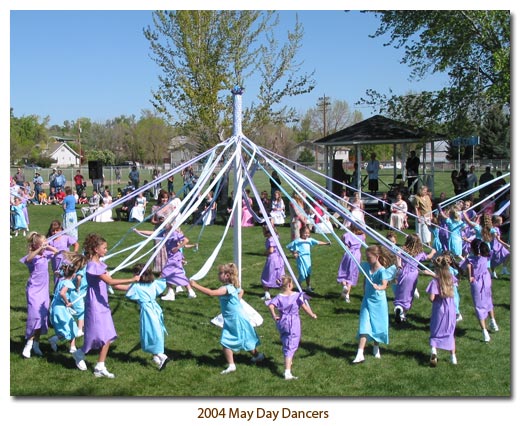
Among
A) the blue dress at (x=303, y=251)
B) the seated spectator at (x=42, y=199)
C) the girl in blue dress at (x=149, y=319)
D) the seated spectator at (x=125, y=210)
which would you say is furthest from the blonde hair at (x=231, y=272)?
the seated spectator at (x=42, y=199)

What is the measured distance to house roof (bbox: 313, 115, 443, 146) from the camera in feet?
63.2

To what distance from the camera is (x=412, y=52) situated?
17688mm

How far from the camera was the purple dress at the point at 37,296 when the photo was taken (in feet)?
23.4

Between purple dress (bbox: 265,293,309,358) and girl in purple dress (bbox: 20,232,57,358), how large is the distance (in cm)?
288

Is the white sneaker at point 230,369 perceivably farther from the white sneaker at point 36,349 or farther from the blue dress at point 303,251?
the blue dress at point 303,251

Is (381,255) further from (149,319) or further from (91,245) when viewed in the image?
(91,245)

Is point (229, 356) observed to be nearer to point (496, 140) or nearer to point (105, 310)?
point (105, 310)

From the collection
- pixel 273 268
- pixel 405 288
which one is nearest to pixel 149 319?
pixel 273 268

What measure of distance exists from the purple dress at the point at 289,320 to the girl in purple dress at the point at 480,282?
2698 mm

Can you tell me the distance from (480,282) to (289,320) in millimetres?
2941

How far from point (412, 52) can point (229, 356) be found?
13804 millimetres

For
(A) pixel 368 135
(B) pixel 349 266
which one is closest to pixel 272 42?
(A) pixel 368 135

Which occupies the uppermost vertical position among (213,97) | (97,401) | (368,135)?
(213,97)

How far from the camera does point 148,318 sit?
6.57 meters
